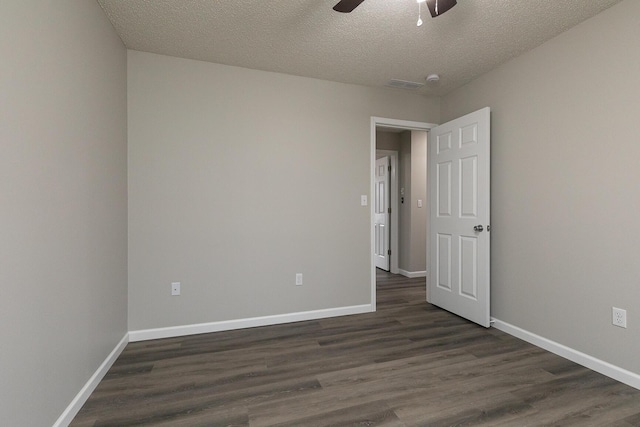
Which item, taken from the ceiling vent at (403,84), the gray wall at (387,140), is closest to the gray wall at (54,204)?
the ceiling vent at (403,84)

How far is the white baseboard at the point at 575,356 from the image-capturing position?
74.7 inches

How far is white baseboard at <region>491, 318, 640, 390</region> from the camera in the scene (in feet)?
6.22

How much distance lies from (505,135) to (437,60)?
93cm

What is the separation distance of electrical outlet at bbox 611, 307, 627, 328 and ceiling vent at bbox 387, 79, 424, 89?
2512mm

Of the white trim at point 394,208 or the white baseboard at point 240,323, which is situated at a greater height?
the white trim at point 394,208

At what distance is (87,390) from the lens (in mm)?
1729

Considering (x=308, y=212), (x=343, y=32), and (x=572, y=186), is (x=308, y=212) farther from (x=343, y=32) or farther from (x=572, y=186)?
(x=572, y=186)

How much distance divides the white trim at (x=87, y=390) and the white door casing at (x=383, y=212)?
4.07m

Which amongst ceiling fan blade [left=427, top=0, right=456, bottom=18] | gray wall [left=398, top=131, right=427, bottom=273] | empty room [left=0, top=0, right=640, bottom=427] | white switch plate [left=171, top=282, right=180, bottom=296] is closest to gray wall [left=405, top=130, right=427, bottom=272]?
gray wall [left=398, top=131, right=427, bottom=273]

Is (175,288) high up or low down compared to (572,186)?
down

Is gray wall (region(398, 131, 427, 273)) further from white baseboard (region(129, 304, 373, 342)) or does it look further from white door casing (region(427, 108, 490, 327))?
white baseboard (region(129, 304, 373, 342))

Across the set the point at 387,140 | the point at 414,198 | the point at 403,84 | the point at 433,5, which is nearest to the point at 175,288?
the point at 433,5

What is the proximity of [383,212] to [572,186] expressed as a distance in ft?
11.0

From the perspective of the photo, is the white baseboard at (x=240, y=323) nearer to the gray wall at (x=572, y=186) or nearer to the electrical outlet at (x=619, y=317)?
the gray wall at (x=572, y=186)
